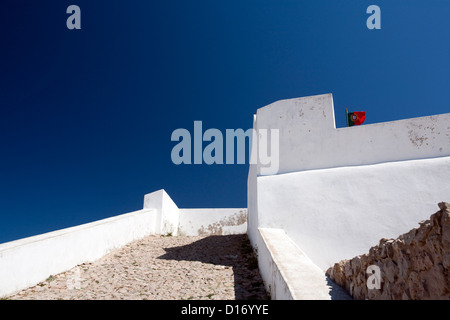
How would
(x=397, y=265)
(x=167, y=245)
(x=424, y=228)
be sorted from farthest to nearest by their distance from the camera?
1. (x=167, y=245)
2. (x=397, y=265)
3. (x=424, y=228)

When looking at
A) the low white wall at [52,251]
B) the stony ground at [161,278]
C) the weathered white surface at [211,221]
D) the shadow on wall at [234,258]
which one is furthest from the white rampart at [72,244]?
the weathered white surface at [211,221]

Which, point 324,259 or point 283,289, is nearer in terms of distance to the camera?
point 283,289

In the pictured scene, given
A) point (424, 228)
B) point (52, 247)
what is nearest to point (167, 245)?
point (52, 247)

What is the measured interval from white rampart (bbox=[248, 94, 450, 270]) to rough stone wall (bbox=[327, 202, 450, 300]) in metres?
2.62

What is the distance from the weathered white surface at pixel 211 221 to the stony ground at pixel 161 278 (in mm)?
6732

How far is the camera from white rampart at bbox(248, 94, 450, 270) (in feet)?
14.6

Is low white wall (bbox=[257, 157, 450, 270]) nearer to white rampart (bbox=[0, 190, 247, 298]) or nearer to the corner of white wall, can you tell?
white rampart (bbox=[0, 190, 247, 298])

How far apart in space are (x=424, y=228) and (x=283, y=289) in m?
1.41

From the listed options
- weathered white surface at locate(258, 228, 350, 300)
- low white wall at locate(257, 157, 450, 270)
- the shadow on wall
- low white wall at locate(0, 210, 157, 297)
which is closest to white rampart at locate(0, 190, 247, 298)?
low white wall at locate(0, 210, 157, 297)

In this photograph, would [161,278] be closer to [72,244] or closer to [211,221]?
[72,244]

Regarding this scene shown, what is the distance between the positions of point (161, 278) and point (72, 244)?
1959 millimetres
